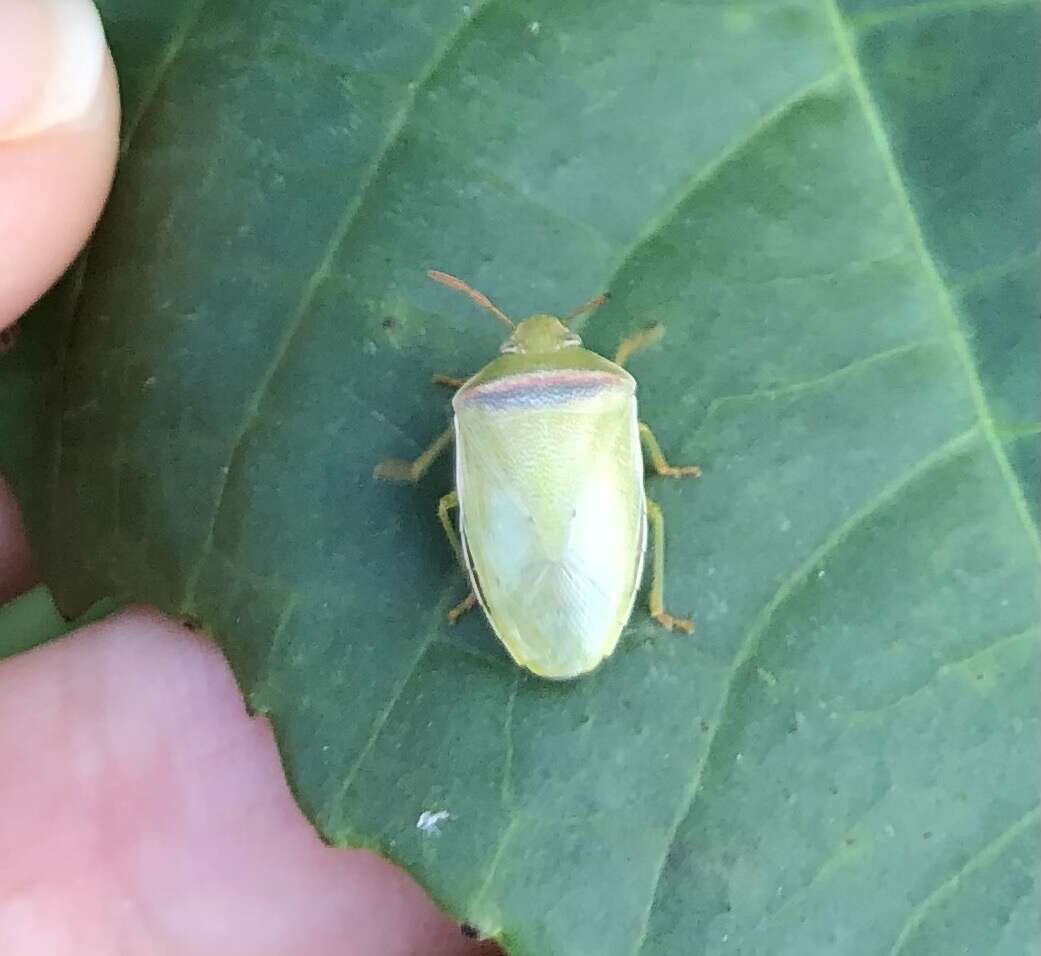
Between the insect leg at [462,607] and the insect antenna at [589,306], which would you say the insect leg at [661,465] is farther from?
the insect leg at [462,607]

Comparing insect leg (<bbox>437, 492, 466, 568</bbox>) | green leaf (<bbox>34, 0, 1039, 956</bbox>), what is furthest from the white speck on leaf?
insect leg (<bbox>437, 492, 466, 568</bbox>)

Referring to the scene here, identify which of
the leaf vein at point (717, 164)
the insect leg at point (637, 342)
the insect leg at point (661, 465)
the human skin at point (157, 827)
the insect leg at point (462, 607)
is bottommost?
the human skin at point (157, 827)

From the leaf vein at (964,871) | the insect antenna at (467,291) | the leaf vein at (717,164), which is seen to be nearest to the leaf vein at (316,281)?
the insect antenna at (467,291)

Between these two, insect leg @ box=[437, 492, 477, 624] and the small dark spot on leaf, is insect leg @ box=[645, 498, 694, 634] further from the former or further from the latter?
the small dark spot on leaf

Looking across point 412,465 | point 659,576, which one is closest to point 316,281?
point 412,465

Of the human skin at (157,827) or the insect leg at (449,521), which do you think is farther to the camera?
the human skin at (157,827)

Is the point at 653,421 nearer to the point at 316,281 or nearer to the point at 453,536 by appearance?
the point at 453,536
